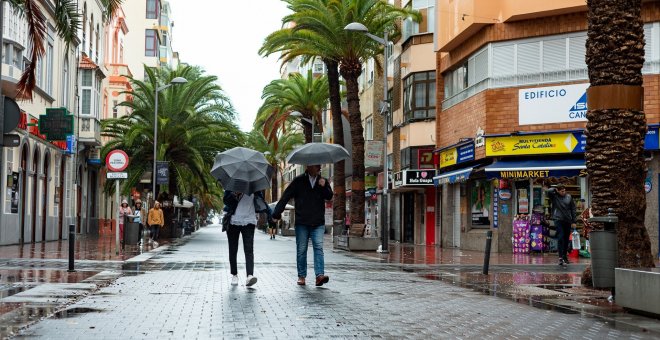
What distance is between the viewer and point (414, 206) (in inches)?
1902

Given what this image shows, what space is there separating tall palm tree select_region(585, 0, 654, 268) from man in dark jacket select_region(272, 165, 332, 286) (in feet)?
13.2

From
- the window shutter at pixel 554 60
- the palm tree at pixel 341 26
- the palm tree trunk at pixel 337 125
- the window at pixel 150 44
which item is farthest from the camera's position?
the window at pixel 150 44

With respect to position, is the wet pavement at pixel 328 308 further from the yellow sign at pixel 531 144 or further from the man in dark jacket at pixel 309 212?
the yellow sign at pixel 531 144

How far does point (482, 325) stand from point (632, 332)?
1451 mm

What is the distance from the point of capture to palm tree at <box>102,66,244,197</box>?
5162 cm

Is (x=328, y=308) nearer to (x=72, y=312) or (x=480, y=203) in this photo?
(x=72, y=312)

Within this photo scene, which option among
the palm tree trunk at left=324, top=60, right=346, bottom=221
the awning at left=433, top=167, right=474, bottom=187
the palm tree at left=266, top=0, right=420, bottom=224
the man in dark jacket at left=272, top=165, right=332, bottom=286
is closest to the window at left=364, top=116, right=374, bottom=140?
the palm tree trunk at left=324, top=60, right=346, bottom=221

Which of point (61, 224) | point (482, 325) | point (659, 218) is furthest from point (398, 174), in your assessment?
point (482, 325)

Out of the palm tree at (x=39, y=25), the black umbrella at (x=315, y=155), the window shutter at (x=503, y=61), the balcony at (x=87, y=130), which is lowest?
the black umbrella at (x=315, y=155)

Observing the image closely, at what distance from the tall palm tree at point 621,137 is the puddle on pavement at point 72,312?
6973 mm

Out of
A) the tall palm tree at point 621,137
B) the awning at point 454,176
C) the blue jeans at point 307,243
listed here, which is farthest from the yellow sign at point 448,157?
the tall palm tree at point 621,137

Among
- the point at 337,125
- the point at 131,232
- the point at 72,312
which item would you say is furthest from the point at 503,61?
the point at 72,312

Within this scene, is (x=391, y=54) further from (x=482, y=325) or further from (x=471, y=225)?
(x=482, y=325)

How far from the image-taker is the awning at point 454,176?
34.5 meters
